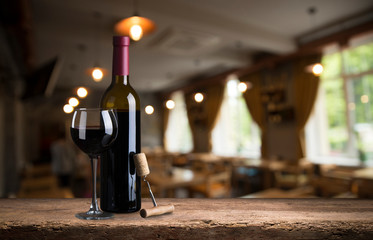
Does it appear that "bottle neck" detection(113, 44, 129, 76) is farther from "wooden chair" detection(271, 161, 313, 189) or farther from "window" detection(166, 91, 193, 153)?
"window" detection(166, 91, 193, 153)

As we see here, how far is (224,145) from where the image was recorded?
32.8 feet

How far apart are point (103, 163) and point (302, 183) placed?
208 inches

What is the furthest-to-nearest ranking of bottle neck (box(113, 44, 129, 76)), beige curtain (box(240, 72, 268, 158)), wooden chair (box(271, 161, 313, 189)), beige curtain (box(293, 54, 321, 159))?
beige curtain (box(240, 72, 268, 158)), beige curtain (box(293, 54, 321, 159)), wooden chair (box(271, 161, 313, 189)), bottle neck (box(113, 44, 129, 76))

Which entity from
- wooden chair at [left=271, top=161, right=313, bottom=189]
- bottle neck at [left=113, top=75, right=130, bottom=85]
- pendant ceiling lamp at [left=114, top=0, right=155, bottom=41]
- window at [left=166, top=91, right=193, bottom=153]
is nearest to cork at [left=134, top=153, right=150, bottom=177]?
bottle neck at [left=113, top=75, right=130, bottom=85]

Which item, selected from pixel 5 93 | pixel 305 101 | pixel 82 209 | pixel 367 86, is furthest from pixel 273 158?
pixel 82 209

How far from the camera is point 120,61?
0.72 m

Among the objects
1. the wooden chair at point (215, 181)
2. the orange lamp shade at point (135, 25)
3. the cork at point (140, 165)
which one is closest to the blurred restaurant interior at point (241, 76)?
the wooden chair at point (215, 181)

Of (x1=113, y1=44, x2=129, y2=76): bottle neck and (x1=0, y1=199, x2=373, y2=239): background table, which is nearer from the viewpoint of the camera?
(x1=0, y1=199, x2=373, y2=239): background table

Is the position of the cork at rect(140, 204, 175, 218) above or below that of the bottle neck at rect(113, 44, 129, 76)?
below

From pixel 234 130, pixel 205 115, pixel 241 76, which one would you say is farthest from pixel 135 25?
pixel 205 115

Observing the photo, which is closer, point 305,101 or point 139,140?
point 139,140

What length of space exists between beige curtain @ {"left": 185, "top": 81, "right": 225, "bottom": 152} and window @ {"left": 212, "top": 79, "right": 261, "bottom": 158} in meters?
0.20

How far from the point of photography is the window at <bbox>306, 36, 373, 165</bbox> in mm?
5840

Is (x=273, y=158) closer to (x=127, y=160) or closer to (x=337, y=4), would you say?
(x=337, y=4)
